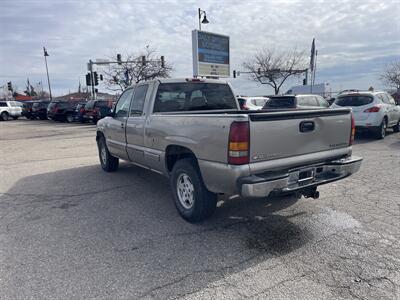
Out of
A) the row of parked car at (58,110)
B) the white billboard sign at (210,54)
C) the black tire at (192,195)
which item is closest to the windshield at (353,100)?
the black tire at (192,195)

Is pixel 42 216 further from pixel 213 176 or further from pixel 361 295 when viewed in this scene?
pixel 361 295

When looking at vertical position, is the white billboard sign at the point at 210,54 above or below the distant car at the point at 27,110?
above

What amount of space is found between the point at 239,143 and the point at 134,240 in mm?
1783

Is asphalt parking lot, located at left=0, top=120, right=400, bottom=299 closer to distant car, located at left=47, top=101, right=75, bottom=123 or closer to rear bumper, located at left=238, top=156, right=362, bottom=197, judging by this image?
rear bumper, located at left=238, top=156, right=362, bottom=197

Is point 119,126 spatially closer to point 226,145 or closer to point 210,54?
point 226,145

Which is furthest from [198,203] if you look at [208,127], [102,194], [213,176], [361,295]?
[102,194]

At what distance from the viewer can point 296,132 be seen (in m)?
3.63

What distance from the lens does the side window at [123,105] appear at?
5957 millimetres

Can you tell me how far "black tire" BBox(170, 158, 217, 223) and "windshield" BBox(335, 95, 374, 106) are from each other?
9.19 metres

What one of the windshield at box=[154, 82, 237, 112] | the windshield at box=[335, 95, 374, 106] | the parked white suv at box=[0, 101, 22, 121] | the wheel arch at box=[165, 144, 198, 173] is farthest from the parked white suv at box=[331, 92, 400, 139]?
the parked white suv at box=[0, 101, 22, 121]

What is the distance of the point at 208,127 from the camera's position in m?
3.59

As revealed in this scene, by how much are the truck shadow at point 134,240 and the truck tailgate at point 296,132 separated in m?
1.06

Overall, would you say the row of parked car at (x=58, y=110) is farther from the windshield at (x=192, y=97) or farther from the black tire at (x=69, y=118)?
the windshield at (x=192, y=97)

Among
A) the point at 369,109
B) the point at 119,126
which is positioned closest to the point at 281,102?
the point at 369,109
